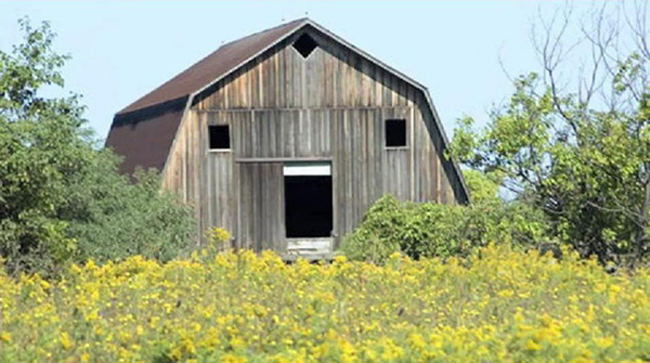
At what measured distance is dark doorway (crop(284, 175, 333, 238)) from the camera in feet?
142

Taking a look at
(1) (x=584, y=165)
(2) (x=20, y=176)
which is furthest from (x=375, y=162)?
(2) (x=20, y=176)

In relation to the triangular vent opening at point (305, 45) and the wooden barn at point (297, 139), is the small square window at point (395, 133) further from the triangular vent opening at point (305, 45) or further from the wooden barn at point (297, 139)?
the triangular vent opening at point (305, 45)

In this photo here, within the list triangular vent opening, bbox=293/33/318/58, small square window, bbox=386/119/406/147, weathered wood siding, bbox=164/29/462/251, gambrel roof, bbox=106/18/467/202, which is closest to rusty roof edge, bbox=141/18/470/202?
gambrel roof, bbox=106/18/467/202

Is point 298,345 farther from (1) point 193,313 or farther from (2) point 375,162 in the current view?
(2) point 375,162

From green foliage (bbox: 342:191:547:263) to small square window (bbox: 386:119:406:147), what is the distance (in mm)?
2484

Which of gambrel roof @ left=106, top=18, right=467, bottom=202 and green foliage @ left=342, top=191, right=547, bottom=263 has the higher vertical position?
gambrel roof @ left=106, top=18, right=467, bottom=202

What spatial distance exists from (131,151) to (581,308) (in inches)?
1219

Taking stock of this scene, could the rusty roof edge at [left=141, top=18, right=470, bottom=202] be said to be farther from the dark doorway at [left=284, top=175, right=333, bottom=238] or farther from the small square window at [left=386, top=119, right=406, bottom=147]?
the dark doorway at [left=284, top=175, right=333, bottom=238]

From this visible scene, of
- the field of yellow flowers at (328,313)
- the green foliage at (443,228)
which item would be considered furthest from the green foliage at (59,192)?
the field of yellow flowers at (328,313)

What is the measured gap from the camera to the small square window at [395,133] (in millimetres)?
38062

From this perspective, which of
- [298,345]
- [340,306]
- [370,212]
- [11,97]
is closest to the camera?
[298,345]

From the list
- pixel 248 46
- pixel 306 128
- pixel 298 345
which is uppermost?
pixel 248 46

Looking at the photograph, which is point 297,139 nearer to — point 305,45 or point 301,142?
point 301,142

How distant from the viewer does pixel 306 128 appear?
3731 cm
